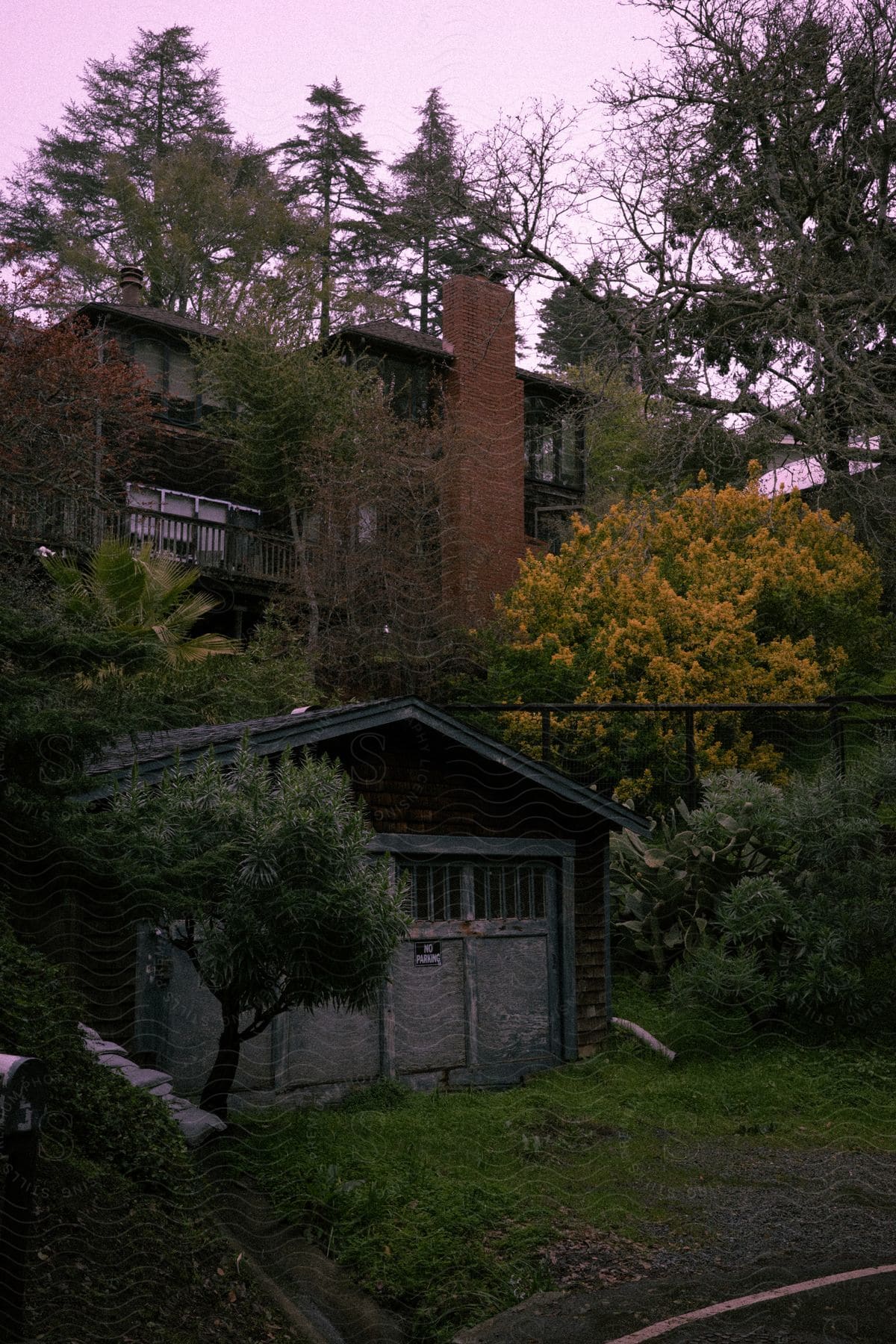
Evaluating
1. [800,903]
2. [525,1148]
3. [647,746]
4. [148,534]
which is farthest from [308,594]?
[525,1148]

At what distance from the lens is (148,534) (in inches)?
832

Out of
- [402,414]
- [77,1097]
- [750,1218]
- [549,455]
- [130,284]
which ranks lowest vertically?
[750,1218]

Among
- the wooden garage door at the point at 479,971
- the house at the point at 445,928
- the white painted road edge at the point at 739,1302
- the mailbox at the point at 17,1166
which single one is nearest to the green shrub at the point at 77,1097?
the mailbox at the point at 17,1166

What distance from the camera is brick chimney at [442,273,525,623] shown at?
76.8ft

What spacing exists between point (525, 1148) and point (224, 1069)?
2.06m

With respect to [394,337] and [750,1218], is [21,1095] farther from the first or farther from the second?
[394,337]

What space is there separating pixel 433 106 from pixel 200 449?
310 inches

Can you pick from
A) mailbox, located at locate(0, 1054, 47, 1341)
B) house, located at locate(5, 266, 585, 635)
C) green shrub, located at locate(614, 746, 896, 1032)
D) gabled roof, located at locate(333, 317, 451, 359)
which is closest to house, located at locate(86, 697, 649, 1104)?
green shrub, located at locate(614, 746, 896, 1032)

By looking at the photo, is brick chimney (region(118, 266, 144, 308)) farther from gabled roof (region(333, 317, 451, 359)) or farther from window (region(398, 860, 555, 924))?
window (region(398, 860, 555, 924))

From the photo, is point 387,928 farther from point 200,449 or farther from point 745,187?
point 200,449

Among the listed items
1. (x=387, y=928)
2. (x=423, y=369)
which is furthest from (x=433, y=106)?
(x=387, y=928)

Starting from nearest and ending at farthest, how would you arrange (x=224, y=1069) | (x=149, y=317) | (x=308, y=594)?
(x=224, y=1069), (x=308, y=594), (x=149, y=317)

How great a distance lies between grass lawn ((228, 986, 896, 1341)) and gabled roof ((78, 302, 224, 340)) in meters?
16.6

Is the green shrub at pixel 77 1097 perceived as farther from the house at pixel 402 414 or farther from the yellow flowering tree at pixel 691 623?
the house at pixel 402 414
